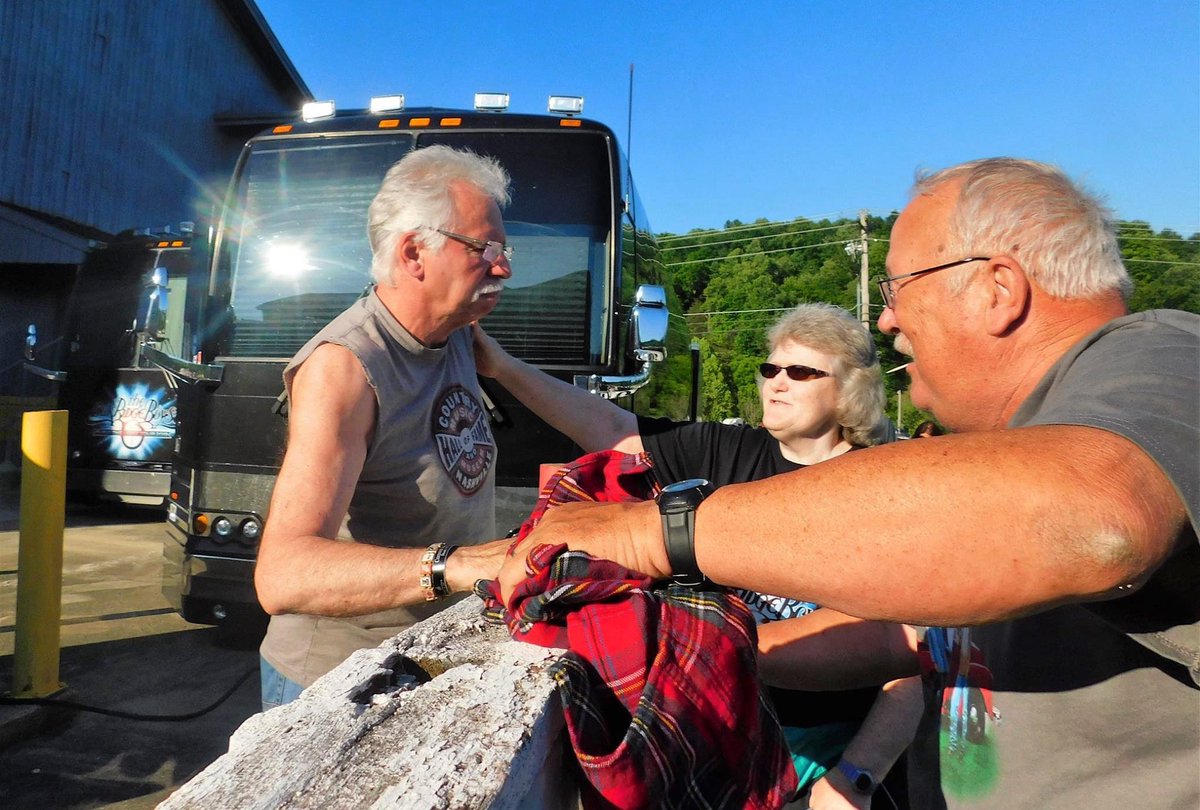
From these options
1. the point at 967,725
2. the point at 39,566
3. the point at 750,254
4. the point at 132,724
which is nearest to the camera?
the point at 967,725

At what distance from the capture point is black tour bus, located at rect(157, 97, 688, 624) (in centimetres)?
430

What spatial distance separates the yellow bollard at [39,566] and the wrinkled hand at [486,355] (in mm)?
3371

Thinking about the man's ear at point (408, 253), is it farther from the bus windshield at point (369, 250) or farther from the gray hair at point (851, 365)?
the bus windshield at point (369, 250)

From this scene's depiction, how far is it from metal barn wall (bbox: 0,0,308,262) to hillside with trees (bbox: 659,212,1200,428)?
32563mm

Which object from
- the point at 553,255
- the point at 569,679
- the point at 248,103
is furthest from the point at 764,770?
the point at 248,103

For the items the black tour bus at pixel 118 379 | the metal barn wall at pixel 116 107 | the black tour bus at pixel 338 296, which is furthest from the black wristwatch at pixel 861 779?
the metal barn wall at pixel 116 107

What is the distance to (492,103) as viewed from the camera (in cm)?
486

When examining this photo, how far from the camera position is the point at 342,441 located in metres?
1.82

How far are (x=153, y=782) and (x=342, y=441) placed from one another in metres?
3.09

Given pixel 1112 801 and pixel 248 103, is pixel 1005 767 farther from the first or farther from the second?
pixel 248 103

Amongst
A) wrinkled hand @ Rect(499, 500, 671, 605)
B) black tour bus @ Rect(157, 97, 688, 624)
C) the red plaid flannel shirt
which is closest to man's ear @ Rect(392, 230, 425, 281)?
wrinkled hand @ Rect(499, 500, 671, 605)

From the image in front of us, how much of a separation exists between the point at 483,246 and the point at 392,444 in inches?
24.1

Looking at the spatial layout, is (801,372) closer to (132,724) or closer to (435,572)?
(435,572)

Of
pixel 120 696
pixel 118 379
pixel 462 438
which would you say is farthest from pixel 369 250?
pixel 118 379
